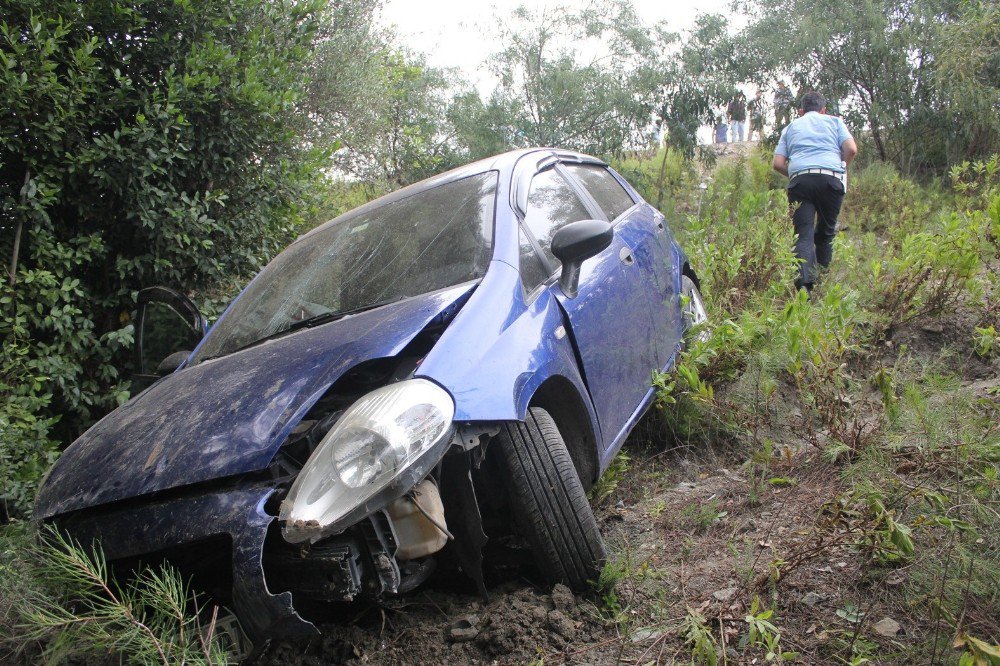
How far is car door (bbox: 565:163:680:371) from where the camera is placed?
11.6ft

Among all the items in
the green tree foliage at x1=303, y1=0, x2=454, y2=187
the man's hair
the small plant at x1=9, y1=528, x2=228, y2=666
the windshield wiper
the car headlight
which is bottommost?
the small plant at x1=9, y1=528, x2=228, y2=666

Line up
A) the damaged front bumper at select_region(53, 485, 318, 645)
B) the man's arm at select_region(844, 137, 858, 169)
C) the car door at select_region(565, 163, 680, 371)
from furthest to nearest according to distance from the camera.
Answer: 1. the man's arm at select_region(844, 137, 858, 169)
2. the car door at select_region(565, 163, 680, 371)
3. the damaged front bumper at select_region(53, 485, 318, 645)

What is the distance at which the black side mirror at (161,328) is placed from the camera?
367 cm

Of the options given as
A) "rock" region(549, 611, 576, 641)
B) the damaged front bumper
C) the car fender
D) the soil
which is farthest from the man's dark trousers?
the damaged front bumper

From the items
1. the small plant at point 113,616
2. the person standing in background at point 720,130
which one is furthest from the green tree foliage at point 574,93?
the small plant at point 113,616

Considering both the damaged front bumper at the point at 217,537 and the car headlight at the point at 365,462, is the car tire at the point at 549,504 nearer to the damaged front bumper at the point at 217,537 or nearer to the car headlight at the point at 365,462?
the car headlight at the point at 365,462

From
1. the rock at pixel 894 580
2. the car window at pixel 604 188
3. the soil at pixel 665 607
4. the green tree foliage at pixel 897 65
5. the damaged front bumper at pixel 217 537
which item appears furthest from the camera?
the green tree foliage at pixel 897 65

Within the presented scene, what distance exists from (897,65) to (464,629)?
986cm

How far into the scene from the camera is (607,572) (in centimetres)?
228

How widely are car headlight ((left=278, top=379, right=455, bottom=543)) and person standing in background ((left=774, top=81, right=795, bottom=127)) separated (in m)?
9.71

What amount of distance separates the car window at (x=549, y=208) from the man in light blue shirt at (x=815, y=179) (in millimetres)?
2846

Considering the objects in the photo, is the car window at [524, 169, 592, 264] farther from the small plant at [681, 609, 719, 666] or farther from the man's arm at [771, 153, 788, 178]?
the man's arm at [771, 153, 788, 178]

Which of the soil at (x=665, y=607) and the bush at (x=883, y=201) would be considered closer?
the soil at (x=665, y=607)

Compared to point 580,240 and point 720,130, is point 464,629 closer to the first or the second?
point 580,240
